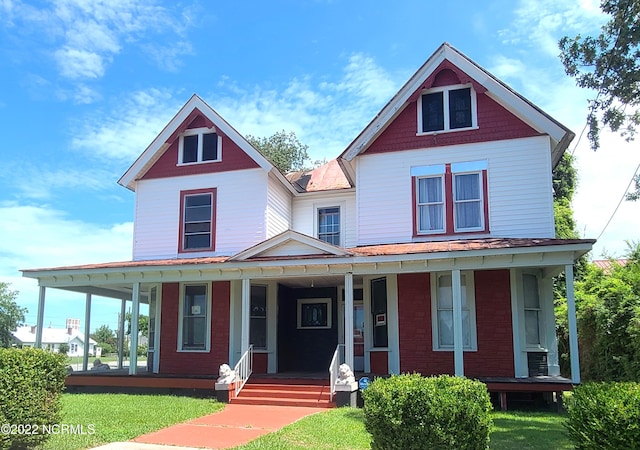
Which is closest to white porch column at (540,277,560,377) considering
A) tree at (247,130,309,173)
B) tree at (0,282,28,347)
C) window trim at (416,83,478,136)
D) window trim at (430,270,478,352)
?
window trim at (430,270,478,352)

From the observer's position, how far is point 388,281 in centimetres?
1595

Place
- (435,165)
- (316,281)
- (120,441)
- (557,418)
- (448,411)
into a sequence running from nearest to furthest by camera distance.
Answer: (448,411) < (120,441) < (557,418) < (435,165) < (316,281)

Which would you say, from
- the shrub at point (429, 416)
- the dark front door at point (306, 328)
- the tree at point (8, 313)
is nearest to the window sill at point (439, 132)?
the dark front door at point (306, 328)

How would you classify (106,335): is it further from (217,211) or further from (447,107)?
(447,107)

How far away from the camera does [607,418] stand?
6.40 m

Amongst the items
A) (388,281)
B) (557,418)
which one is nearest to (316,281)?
(388,281)

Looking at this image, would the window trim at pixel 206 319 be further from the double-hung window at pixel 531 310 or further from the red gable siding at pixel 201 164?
the double-hung window at pixel 531 310

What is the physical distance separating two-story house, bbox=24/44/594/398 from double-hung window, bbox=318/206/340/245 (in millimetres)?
47

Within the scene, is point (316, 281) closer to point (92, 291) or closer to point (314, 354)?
point (314, 354)

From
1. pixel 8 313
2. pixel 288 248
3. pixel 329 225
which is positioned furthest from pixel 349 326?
pixel 8 313

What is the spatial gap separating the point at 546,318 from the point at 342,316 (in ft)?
19.6

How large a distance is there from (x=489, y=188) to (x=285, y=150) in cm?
2624

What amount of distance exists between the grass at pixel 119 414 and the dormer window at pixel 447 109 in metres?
9.56

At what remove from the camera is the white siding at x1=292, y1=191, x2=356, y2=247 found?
1861 cm
